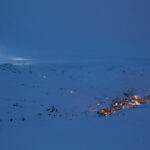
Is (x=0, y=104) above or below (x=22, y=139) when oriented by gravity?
above

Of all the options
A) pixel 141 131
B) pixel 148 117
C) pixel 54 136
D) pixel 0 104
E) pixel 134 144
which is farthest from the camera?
pixel 0 104

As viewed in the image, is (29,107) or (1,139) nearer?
(1,139)

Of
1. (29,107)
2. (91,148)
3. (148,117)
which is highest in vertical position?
(29,107)

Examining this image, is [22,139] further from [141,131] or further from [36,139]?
[141,131]

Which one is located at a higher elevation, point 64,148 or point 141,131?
point 141,131

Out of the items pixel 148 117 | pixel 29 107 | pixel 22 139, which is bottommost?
pixel 22 139

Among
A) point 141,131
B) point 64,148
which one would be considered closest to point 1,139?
point 64,148

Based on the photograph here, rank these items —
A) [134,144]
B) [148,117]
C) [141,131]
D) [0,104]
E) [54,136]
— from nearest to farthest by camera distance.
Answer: [134,144]
[141,131]
[54,136]
[148,117]
[0,104]

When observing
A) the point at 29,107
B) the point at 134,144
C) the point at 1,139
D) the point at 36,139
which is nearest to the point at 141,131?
the point at 134,144

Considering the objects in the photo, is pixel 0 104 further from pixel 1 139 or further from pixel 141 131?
pixel 141 131
